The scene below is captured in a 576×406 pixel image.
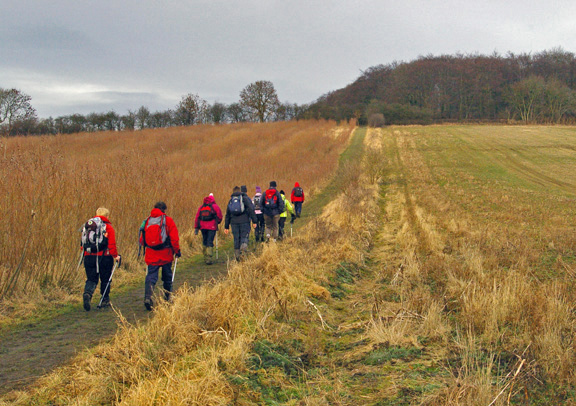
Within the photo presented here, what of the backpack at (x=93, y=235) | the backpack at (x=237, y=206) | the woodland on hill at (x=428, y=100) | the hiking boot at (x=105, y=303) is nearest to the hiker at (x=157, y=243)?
the backpack at (x=93, y=235)

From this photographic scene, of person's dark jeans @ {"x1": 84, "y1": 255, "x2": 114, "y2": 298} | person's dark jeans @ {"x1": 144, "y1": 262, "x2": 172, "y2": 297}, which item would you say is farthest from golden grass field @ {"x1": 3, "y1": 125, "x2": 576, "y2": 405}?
person's dark jeans @ {"x1": 84, "y1": 255, "x2": 114, "y2": 298}

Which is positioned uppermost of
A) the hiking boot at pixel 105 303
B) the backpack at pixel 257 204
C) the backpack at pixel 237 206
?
the backpack at pixel 237 206

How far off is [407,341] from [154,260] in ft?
13.4

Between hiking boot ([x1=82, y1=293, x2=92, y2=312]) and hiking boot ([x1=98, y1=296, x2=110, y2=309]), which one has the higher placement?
hiking boot ([x1=82, y1=293, x2=92, y2=312])

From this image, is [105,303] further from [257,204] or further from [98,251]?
[257,204]

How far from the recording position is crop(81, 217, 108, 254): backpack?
700 centimetres

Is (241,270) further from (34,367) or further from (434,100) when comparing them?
(434,100)

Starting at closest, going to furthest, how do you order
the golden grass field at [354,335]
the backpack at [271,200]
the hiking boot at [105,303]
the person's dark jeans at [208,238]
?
the golden grass field at [354,335], the hiking boot at [105,303], the person's dark jeans at [208,238], the backpack at [271,200]

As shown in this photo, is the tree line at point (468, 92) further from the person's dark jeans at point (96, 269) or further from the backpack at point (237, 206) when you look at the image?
the person's dark jeans at point (96, 269)

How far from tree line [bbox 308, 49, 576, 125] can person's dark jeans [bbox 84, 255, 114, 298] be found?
6081cm

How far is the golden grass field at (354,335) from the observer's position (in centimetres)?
408

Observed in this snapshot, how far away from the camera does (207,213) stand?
10.6 metres

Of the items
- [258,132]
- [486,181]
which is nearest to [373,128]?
[258,132]

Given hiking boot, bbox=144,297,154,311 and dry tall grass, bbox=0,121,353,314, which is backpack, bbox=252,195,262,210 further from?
hiking boot, bbox=144,297,154,311
